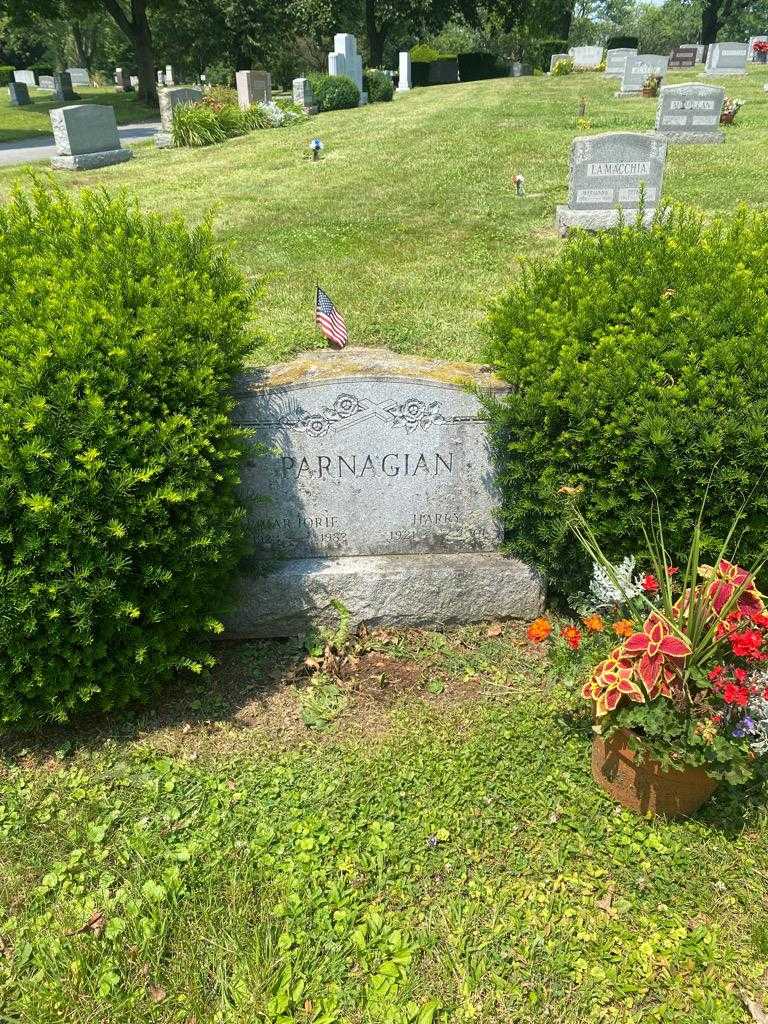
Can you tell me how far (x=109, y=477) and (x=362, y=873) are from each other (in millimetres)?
1856

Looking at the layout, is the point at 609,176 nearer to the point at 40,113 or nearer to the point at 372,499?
the point at 372,499

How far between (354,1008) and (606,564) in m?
1.90

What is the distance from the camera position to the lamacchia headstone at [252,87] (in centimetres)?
2514

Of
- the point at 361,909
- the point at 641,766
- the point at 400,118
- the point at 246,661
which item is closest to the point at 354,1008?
the point at 361,909

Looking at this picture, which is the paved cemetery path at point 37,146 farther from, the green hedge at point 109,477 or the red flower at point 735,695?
the red flower at point 735,695

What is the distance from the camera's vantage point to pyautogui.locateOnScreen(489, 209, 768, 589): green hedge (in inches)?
125

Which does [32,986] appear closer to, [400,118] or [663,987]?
[663,987]

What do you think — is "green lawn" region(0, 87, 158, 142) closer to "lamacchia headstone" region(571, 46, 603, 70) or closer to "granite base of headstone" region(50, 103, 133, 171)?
"granite base of headstone" region(50, 103, 133, 171)

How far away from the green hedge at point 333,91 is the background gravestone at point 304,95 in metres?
0.49

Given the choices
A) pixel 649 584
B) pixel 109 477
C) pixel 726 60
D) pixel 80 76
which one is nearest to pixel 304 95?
pixel 726 60

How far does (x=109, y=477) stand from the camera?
293 cm

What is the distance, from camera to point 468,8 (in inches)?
1818

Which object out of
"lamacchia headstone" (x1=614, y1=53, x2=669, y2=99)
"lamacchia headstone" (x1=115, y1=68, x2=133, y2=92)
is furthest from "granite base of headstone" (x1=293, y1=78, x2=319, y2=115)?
"lamacchia headstone" (x1=115, y1=68, x2=133, y2=92)

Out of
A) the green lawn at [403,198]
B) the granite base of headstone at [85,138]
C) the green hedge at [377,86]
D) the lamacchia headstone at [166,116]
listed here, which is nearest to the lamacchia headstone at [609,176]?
the green lawn at [403,198]
